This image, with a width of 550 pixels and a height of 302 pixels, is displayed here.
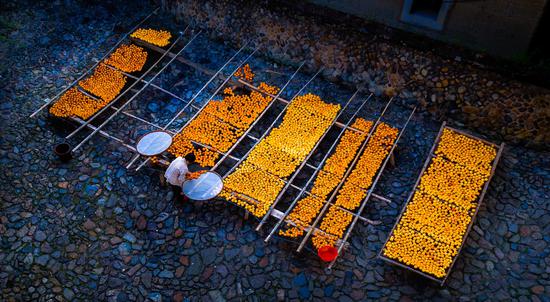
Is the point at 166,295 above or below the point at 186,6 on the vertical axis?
below

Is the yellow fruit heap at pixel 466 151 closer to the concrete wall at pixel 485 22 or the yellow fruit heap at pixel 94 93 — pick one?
the concrete wall at pixel 485 22

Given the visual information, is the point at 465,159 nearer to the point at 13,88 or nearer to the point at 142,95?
the point at 142,95

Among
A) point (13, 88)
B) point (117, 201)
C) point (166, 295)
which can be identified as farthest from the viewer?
point (13, 88)

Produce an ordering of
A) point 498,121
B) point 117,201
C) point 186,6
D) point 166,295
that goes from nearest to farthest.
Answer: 1. point 166,295
2. point 117,201
3. point 498,121
4. point 186,6

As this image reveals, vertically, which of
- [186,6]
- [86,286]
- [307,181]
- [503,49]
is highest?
[503,49]

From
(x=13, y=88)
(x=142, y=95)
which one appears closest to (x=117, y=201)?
(x=142, y=95)
